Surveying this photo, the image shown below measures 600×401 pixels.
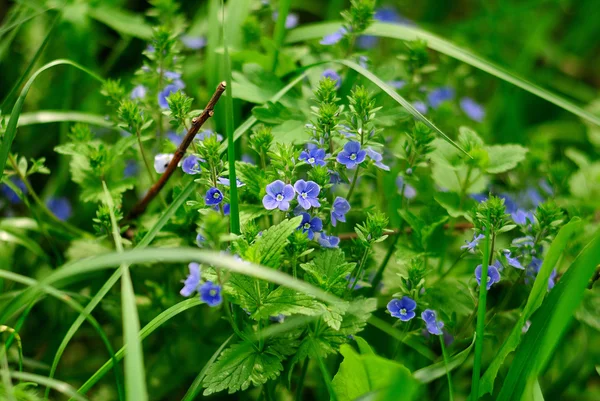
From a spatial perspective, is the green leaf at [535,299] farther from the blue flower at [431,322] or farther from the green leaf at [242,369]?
the green leaf at [242,369]

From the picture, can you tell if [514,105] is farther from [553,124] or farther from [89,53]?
[89,53]

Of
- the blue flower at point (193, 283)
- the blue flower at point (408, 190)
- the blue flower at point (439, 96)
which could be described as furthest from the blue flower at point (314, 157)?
the blue flower at point (439, 96)

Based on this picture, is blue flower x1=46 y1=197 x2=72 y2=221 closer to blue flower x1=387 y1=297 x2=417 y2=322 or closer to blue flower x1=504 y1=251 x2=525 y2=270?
blue flower x1=387 y1=297 x2=417 y2=322

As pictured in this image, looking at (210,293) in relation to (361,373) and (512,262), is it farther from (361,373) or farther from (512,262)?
(512,262)

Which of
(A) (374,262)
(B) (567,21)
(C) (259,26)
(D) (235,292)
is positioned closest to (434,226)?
(A) (374,262)

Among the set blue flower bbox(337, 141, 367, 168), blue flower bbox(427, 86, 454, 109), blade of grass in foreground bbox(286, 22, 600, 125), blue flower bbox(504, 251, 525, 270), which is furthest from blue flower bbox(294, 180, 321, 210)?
blue flower bbox(427, 86, 454, 109)
